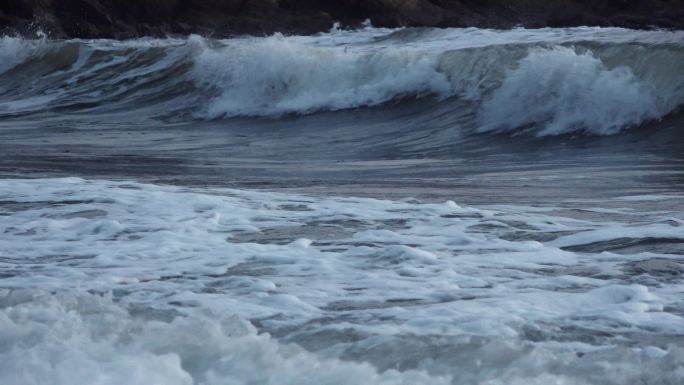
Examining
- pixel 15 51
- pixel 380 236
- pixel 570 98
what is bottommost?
pixel 15 51

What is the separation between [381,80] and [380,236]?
870 cm

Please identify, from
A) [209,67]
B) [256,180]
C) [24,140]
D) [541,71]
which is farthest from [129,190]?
[209,67]

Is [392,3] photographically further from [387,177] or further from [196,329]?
[196,329]

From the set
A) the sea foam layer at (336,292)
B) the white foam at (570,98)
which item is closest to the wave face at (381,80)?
the white foam at (570,98)

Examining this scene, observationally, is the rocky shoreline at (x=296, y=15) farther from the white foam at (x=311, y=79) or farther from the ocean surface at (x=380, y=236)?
the ocean surface at (x=380, y=236)

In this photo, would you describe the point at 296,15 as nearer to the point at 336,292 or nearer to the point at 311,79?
the point at 311,79

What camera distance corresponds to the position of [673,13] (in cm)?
2898

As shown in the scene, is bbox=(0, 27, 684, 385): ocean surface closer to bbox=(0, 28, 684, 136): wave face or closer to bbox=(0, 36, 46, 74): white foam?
bbox=(0, 28, 684, 136): wave face

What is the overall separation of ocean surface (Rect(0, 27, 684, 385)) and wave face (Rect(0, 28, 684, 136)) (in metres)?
0.04

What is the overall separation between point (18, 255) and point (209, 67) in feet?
38.4

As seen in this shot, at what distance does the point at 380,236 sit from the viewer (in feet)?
18.7

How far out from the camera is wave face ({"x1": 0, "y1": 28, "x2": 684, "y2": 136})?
11.4m

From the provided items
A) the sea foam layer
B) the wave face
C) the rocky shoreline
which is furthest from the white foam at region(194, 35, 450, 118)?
the rocky shoreline

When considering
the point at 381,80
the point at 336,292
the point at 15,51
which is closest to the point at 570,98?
the point at 381,80
